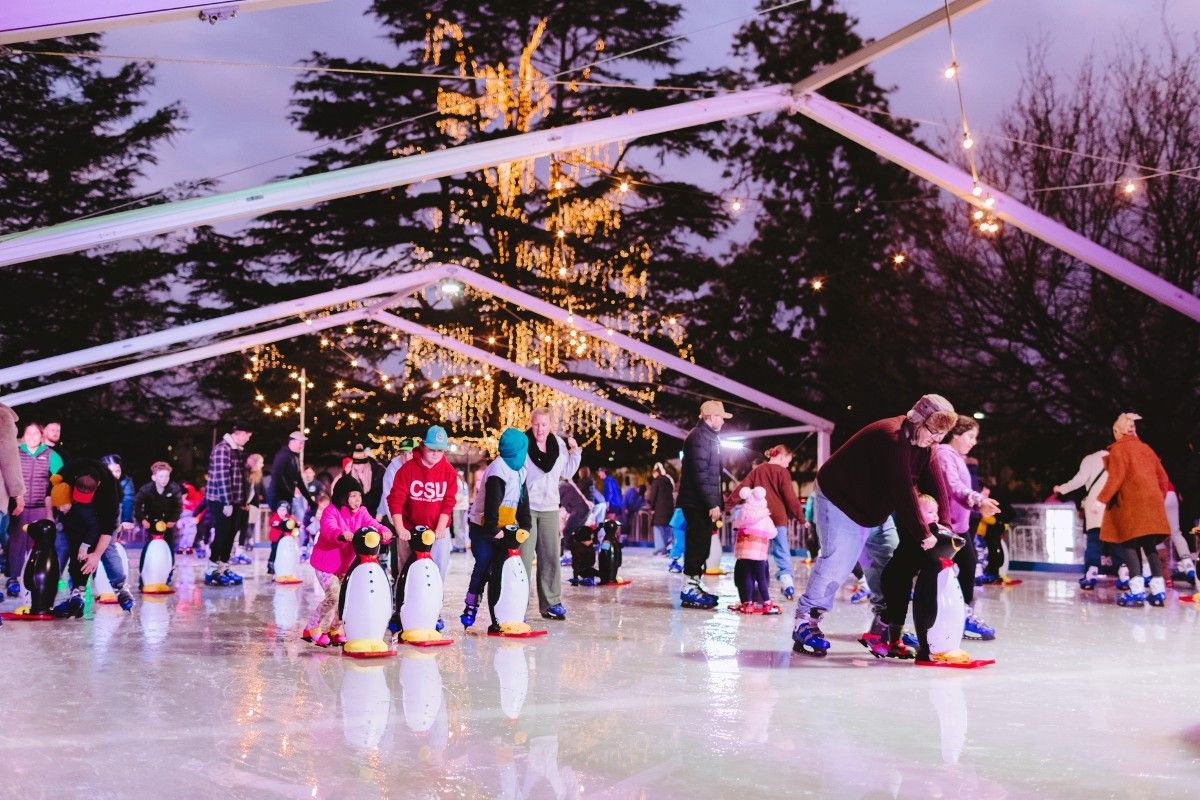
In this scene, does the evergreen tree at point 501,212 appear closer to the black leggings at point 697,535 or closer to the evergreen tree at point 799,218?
the evergreen tree at point 799,218

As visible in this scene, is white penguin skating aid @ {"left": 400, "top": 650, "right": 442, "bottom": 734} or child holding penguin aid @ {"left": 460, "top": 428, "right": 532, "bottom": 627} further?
child holding penguin aid @ {"left": 460, "top": 428, "right": 532, "bottom": 627}

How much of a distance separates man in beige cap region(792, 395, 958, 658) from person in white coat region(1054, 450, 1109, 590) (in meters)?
5.76

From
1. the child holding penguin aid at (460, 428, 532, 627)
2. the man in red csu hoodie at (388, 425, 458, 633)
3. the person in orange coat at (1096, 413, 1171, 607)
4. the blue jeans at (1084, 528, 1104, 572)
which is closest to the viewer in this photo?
the man in red csu hoodie at (388, 425, 458, 633)

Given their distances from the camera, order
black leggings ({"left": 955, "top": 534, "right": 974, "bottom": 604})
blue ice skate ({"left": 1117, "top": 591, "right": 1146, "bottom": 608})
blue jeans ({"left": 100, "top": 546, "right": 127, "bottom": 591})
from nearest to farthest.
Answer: black leggings ({"left": 955, "top": 534, "right": 974, "bottom": 604}) → blue jeans ({"left": 100, "top": 546, "right": 127, "bottom": 591}) → blue ice skate ({"left": 1117, "top": 591, "right": 1146, "bottom": 608})

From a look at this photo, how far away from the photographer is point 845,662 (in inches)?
276

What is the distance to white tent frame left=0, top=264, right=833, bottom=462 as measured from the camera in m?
16.3

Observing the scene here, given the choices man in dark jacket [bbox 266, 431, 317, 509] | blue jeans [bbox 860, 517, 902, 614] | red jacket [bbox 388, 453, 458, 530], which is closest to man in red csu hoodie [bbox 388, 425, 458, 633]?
red jacket [bbox 388, 453, 458, 530]

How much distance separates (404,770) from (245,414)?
86.7 feet

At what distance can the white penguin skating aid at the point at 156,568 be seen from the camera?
11508 mm

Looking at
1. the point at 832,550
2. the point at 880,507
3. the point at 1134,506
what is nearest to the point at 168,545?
the point at 832,550

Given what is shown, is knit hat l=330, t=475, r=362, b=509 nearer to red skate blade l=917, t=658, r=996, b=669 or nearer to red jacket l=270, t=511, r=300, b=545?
red skate blade l=917, t=658, r=996, b=669

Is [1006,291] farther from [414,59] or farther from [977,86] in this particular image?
[414,59]

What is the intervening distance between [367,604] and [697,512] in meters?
3.94

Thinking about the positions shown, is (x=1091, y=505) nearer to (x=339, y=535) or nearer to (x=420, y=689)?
(x=339, y=535)
